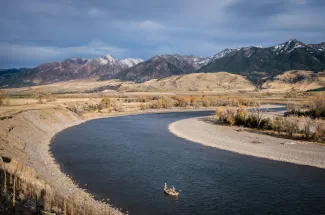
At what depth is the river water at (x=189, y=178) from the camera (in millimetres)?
25547

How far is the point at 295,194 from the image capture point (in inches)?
1111

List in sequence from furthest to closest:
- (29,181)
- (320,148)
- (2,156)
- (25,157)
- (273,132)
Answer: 1. (273,132)
2. (320,148)
3. (25,157)
4. (2,156)
5. (29,181)

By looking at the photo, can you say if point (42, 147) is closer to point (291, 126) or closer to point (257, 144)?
point (257, 144)

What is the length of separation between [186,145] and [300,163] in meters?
19.1

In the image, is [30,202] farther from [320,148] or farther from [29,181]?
[320,148]

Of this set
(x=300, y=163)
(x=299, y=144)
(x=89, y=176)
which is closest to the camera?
(x=89, y=176)

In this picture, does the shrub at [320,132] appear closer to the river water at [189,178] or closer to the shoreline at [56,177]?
the river water at [189,178]

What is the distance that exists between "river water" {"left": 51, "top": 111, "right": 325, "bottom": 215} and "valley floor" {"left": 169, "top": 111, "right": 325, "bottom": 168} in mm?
3048

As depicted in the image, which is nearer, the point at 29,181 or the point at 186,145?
the point at 29,181

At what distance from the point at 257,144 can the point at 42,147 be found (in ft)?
120

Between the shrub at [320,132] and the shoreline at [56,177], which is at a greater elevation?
the shrub at [320,132]

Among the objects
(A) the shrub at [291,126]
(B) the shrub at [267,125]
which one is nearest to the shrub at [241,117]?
(B) the shrub at [267,125]

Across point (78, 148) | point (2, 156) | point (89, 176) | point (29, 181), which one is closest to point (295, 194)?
point (89, 176)

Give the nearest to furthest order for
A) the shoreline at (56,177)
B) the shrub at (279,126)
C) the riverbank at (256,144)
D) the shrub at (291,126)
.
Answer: the shoreline at (56,177)
the riverbank at (256,144)
the shrub at (291,126)
the shrub at (279,126)
